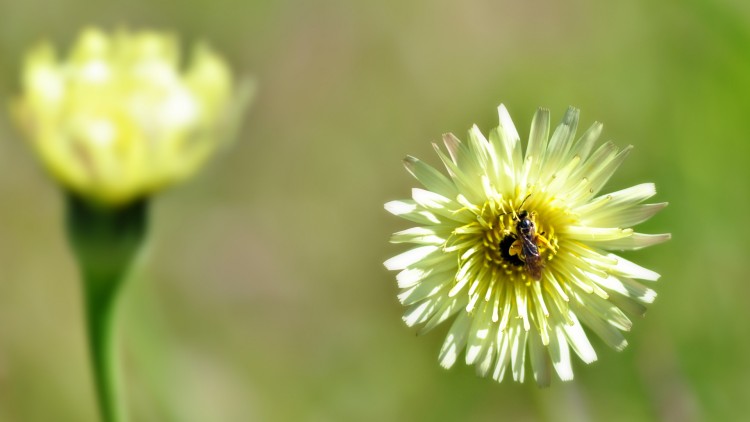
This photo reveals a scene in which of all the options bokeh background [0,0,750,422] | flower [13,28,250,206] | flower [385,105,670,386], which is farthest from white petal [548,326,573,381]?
bokeh background [0,0,750,422]

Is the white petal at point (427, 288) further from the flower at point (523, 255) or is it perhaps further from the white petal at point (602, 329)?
the white petal at point (602, 329)

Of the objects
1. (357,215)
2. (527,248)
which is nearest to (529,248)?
(527,248)

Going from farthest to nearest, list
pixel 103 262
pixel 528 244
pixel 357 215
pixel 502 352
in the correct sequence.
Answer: pixel 357 215, pixel 103 262, pixel 528 244, pixel 502 352

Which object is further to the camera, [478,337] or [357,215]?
[357,215]

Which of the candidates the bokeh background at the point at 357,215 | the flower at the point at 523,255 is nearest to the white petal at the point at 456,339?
the flower at the point at 523,255

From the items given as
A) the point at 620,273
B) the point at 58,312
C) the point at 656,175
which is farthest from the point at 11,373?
the point at 620,273

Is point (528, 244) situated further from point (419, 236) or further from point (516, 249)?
Answer: point (419, 236)
